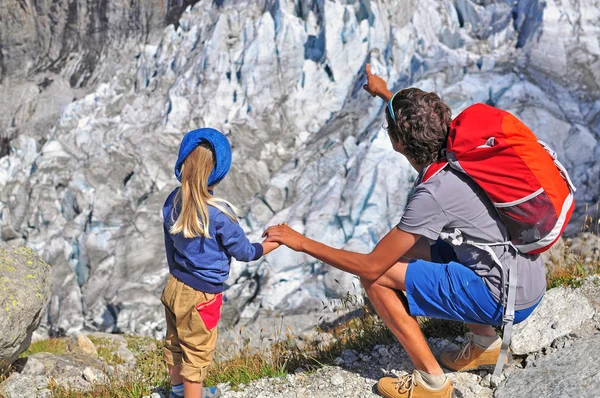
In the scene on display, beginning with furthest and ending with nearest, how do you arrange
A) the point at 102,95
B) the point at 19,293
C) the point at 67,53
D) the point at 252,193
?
1. the point at 67,53
2. the point at 102,95
3. the point at 252,193
4. the point at 19,293

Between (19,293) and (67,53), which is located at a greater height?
(19,293)

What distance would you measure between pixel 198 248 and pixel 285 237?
388mm

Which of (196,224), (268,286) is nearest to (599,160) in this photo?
(268,286)

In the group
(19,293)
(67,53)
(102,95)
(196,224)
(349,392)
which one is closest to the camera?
(196,224)

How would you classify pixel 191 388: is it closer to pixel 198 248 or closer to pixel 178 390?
pixel 178 390

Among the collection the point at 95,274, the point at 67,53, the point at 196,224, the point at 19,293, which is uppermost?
the point at 196,224

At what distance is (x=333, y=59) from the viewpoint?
49.3ft

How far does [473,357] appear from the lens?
104 inches

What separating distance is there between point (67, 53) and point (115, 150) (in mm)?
11771

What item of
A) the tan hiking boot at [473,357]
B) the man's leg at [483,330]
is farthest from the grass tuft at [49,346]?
the man's leg at [483,330]

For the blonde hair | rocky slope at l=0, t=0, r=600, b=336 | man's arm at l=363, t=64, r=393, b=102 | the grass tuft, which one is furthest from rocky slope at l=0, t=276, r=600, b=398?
rocky slope at l=0, t=0, r=600, b=336

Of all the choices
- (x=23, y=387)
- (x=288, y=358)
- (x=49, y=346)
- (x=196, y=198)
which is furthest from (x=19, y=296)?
(x=49, y=346)

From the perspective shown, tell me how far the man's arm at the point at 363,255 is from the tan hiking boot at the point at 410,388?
504mm

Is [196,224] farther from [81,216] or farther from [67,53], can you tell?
[67,53]
